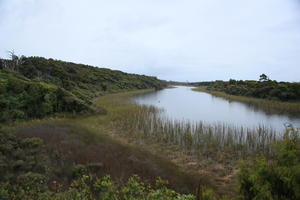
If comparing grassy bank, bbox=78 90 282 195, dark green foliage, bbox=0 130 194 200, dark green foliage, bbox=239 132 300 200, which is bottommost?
grassy bank, bbox=78 90 282 195

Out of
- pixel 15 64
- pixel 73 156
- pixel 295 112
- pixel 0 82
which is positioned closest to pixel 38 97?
pixel 0 82

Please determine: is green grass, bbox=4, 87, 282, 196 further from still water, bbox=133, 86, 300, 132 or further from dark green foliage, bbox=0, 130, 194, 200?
still water, bbox=133, 86, 300, 132

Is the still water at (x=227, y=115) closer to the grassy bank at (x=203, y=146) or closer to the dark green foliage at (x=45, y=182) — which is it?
the grassy bank at (x=203, y=146)

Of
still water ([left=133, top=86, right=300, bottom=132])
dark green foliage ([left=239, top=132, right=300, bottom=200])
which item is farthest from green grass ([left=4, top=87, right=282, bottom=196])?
still water ([left=133, top=86, right=300, bottom=132])

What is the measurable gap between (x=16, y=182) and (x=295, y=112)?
76.0 feet

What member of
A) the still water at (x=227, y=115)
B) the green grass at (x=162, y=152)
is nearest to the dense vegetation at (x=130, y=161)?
the green grass at (x=162, y=152)

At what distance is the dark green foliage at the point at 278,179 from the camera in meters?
2.54

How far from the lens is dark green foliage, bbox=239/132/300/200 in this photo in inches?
99.9

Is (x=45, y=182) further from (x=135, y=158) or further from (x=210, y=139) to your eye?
(x=210, y=139)

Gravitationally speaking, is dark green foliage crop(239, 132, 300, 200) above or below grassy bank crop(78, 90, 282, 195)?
above

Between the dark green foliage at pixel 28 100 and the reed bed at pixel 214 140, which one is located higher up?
the dark green foliage at pixel 28 100

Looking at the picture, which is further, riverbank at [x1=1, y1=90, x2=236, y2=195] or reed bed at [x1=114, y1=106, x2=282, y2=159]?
reed bed at [x1=114, y1=106, x2=282, y2=159]

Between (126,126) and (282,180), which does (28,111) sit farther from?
(282,180)

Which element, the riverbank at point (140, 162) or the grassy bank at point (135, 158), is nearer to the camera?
the grassy bank at point (135, 158)
